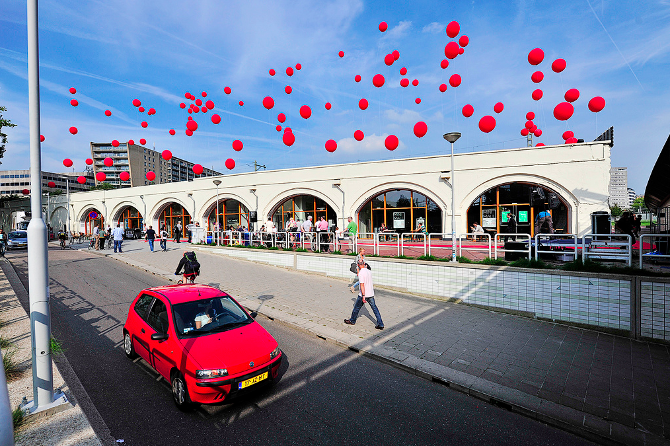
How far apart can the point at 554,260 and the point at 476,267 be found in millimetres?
1961

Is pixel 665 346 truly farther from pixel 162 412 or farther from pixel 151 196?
pixel 151 196

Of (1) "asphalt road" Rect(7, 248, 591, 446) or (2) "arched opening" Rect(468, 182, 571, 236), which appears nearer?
(1) "asphalt road" Rect(7, 248, 591, 446)

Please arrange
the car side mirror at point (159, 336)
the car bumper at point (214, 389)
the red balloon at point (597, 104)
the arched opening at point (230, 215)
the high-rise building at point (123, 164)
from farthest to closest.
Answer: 1. the high-rise building at point (123, 164)
2. the arched opening at point (230, 215)
3. the red balloon at point (597, 104)
4. the car side mirror at point (159, 336)
5. the car bumper at point (214, 389)

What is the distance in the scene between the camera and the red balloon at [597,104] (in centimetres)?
1230

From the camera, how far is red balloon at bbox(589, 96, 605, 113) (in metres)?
12.3

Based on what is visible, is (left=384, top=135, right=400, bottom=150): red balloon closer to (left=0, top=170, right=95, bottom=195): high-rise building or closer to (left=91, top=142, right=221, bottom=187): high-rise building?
(left=91, top=142, right=221, bottom=187): high-rise building

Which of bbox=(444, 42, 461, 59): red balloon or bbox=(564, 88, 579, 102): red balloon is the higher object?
bbox=(444, 42, 461, 59): red balloon

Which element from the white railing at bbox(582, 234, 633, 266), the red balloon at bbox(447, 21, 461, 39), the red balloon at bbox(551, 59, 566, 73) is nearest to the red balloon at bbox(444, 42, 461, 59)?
the red balloon at bbox(447, 21, 461, 39)

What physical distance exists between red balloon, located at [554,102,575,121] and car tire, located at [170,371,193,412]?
1449cm

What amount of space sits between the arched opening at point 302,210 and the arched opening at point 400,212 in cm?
263

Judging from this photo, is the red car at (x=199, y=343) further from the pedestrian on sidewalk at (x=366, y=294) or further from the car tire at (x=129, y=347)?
the pedestrian on sidewalk at (x=366, y=294)

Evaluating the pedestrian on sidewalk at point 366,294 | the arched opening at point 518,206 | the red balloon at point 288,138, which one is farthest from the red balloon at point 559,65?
the pedestrian on sidewalk at point 366,294

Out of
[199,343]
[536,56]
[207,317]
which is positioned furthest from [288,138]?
[199,343]

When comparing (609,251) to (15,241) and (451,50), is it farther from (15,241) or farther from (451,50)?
(15,241)
